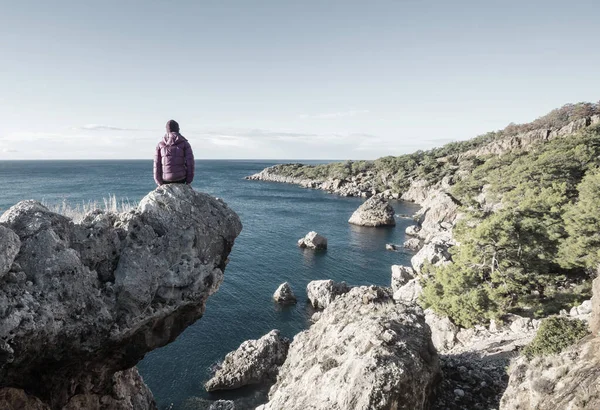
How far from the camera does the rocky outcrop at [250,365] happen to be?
1013 inches

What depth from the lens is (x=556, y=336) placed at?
12.4m

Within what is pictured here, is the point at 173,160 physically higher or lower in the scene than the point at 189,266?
higher

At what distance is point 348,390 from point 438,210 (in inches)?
2496

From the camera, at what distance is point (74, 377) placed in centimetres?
1082

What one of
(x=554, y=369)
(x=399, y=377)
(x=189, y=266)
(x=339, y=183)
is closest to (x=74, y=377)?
(x=189, y=266)

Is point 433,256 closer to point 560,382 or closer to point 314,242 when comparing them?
point 314,242

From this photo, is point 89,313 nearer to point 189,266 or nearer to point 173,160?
point 189,266

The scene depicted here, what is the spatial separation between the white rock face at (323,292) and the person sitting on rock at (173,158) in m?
28.2

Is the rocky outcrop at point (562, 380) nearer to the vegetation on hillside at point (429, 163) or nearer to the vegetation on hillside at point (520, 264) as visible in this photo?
the vegetation on hillside at point (520, 264)

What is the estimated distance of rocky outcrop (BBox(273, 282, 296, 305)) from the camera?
→ 3906 centimetres

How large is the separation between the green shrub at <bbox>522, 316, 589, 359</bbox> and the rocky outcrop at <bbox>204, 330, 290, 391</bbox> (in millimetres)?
19162

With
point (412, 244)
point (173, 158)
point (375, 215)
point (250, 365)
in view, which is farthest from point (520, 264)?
point (375, 215)

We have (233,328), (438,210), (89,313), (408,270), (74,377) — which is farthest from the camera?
(438,210)

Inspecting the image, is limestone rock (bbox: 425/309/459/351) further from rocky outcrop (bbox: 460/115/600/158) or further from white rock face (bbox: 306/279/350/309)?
rocky outcrop (bbox: 460/115/600/158)
